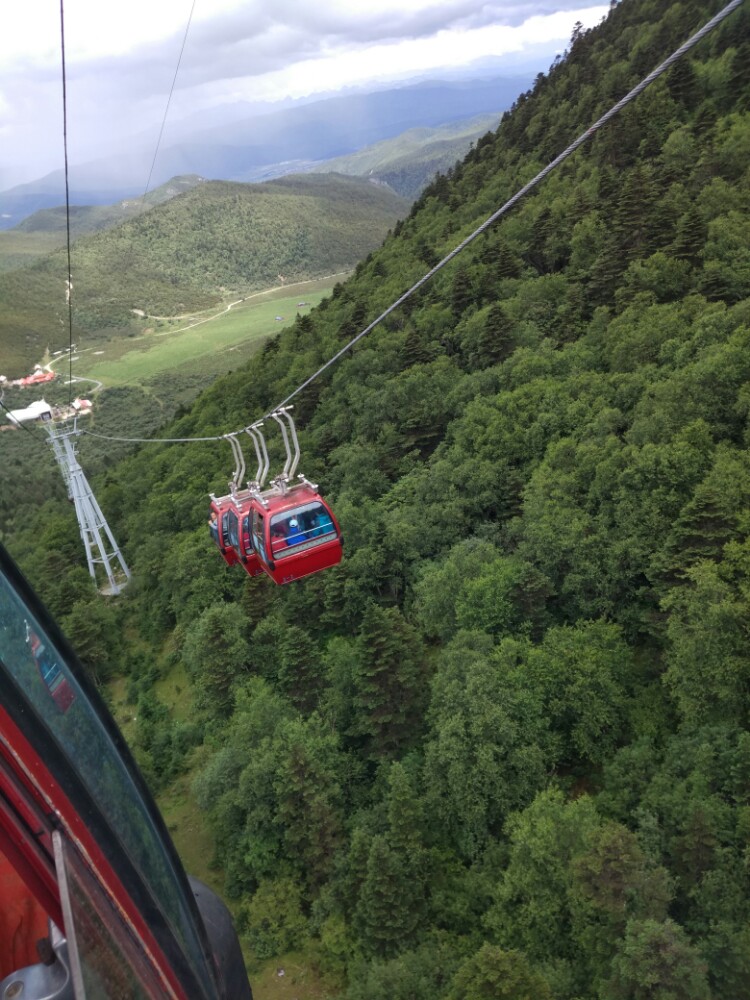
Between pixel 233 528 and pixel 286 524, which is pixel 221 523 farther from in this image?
pixel 286 524

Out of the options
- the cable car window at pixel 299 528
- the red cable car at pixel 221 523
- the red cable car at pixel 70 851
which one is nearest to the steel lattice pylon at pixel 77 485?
the red cable car at pixel 221 523

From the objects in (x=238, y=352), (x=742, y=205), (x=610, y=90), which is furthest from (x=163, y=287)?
(x=742, y=205)

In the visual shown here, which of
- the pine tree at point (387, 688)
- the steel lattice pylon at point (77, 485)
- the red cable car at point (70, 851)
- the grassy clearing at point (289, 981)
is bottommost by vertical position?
the grassy clearing at point (289, 981)

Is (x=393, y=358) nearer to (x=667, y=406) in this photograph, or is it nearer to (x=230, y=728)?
(x=667, y=406)

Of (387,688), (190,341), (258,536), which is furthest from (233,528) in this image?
(190,341)

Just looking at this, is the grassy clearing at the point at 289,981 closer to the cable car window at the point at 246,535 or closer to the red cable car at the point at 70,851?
the cable car window at the point at 246,535

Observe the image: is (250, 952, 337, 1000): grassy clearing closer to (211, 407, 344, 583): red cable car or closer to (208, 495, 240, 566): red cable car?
(208, 495, 240, 566): red cable car

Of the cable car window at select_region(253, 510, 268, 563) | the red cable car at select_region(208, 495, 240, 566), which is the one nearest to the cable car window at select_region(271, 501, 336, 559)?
the cable car window at select_region(253, 510, 268, 563)

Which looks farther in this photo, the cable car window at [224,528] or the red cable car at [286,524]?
the cable car window at [224,528]

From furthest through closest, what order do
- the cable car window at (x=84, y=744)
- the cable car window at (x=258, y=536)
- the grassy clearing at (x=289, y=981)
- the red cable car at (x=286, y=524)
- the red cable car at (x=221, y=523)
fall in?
1. the red cable car at (x=221, y=523)
2. the grassy clearing at (x=289, y=981)
3. the cable car window at (x=258, y=536)
4. the red cable car at (x=286, y=524)
5. the cable car window at (x=84, y=744)
